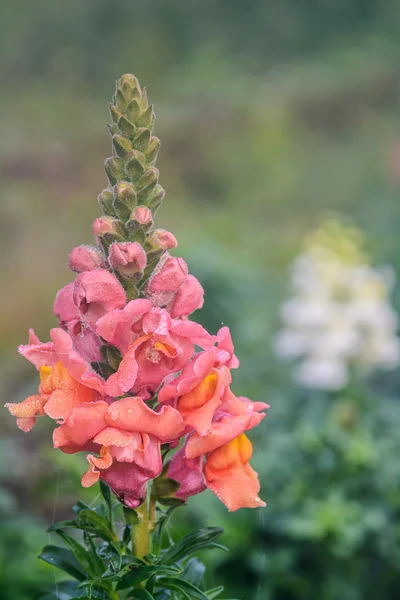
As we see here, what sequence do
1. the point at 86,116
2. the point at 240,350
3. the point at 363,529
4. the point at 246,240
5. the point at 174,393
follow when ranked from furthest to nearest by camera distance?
the point at 86,116 < the point at 246,240 < the point at 240,350 < the point at 363,529 < the point at 174,393

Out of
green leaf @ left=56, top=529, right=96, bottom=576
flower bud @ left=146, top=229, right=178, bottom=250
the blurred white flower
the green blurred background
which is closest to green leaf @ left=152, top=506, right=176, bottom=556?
green leaf @ left=56, top=529, right=96, bottom=576

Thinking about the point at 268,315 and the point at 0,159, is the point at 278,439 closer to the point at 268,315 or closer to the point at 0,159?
the point at 268,315

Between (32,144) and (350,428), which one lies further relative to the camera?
(32,144)

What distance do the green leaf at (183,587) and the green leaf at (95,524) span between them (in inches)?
4.4

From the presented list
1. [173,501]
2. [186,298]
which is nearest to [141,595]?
[173,501]

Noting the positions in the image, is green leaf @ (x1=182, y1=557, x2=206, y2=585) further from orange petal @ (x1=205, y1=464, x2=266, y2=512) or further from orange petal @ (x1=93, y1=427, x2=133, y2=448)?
orange petal @ (x1=93, y1=427, x2=133, y2=448)

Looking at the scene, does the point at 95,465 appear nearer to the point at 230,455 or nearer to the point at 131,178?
the point at 230,455

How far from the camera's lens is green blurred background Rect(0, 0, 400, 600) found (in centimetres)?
284

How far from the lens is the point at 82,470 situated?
2.91 meters

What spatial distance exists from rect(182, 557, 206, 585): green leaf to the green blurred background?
84cm

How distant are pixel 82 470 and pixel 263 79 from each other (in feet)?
25.8

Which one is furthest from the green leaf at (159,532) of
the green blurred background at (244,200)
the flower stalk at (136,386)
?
the green blurred background at (244,200)

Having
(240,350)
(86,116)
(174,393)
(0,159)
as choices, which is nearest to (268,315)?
(240,350)

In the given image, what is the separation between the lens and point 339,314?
11.3ft
